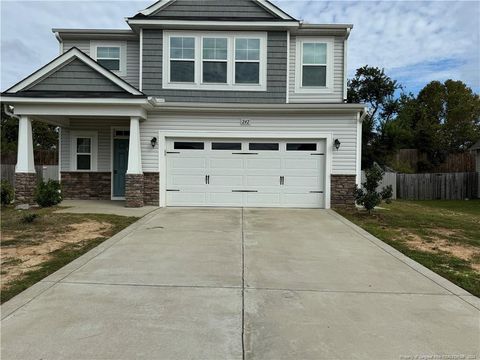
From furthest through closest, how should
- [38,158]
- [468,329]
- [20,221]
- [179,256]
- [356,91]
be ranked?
[356,91], [38,158], [20,221], [179,256], [468,329]

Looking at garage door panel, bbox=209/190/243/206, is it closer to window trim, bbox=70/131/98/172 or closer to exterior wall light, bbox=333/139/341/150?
exterior wall light, bbox=333/139/341/150

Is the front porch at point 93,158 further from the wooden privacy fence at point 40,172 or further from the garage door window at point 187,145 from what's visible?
the wooden privacy fence at point 40,172

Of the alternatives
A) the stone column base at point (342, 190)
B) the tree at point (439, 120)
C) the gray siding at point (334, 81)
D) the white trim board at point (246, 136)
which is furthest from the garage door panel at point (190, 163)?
the tree at point (439, 120)

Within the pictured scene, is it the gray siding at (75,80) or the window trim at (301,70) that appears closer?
the gray siding at (75,80)

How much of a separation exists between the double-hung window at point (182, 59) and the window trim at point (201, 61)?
11cm

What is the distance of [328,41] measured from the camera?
15.8 meters

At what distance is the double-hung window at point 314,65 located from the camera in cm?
1565

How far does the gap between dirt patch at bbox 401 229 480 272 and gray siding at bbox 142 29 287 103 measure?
24.3ft

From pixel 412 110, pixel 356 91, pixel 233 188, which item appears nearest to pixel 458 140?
pixel 412 110

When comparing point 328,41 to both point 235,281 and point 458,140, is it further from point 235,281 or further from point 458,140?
point 458,140

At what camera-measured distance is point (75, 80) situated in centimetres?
1355

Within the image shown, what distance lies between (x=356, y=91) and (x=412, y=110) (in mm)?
A: 6274

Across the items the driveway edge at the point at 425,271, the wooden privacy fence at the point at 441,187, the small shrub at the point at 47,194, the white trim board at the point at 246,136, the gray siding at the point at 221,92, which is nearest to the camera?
the driveway edge at the point at 425,271

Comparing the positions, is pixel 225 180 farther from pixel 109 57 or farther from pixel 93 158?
pixel 109 57
